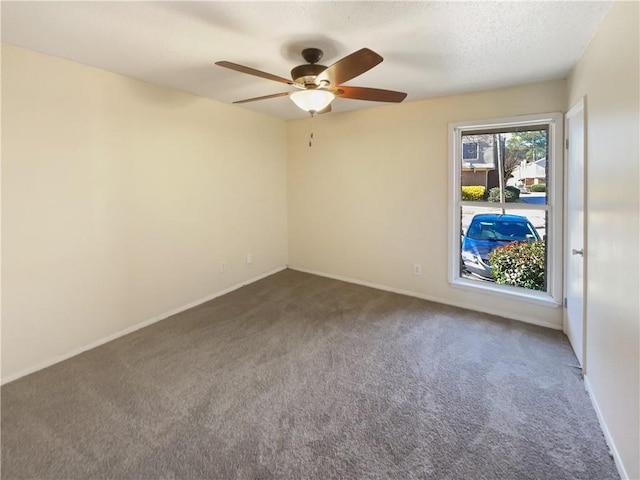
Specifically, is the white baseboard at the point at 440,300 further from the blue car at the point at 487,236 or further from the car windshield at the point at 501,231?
the car windshield at the point at 501,231

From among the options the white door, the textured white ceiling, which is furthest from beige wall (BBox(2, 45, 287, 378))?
the white door

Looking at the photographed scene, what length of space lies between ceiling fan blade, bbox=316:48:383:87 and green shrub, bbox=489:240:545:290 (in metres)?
2.51

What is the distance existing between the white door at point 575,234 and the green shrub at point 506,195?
1.59 feet

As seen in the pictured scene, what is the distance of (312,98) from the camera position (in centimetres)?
218

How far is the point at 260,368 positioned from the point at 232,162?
2.57 metres

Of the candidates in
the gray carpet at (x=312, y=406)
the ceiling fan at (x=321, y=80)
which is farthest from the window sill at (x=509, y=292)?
the ceiling fan at (x=321, y=80)

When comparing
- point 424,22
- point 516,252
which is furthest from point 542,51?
point 516,252

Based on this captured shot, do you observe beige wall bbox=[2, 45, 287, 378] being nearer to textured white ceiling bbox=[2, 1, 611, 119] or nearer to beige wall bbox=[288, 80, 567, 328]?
textured white ceiling bbox=[2, 1, 611, 119]

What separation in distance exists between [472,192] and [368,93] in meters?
1.79

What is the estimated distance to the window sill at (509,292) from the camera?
3.04 metres

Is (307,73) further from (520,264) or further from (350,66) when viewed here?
(520,264)

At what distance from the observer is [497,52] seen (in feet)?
7.53

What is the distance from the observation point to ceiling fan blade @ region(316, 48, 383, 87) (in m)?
1.70

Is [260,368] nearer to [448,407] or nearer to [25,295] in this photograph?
[448,407]
